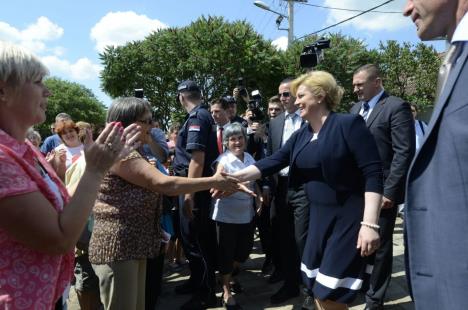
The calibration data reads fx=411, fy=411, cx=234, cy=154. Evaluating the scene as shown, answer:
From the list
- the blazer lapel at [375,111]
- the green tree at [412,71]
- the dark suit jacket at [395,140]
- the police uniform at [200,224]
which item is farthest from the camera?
the green tree at [412,71]

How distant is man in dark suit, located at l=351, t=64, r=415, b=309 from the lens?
11.6 feet

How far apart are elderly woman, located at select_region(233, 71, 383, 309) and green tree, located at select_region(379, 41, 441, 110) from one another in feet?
55.5

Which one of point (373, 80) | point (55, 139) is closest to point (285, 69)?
point (55, 139)

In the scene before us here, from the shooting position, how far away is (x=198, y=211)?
4176 mm

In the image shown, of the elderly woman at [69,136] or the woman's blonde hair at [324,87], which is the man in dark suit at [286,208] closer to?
the woman's blonde hair at [324,87]

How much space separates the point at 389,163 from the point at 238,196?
1.46m

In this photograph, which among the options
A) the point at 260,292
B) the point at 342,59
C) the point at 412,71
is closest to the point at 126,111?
the point at 260,292

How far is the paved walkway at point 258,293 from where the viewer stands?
401 cm

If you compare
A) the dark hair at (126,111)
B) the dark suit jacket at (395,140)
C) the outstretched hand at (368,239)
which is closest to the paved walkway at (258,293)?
the dark suit jacket at (395,140)

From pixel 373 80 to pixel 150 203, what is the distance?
2588mm

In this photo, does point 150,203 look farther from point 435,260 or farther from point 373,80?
point 373,80

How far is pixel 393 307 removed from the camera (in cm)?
382

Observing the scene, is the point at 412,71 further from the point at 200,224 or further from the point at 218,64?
the point at 200,224

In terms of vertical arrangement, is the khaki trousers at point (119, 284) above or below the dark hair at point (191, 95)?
below
